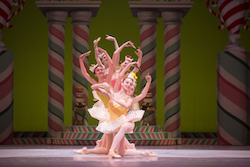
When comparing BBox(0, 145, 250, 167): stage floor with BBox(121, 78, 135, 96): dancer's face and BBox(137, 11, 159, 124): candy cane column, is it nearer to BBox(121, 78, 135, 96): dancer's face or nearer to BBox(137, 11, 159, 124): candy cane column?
BBox(121, 78, 135, 96): dancer's face

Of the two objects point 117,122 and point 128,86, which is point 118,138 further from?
point 128,86

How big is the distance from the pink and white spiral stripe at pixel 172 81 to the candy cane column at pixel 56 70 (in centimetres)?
248

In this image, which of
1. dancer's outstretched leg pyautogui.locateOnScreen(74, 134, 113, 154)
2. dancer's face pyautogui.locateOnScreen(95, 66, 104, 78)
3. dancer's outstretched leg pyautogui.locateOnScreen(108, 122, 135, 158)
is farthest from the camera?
dancer's face pyautogui.locateOnScreen(95, 66, 104, 78)

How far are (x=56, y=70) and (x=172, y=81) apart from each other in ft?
8.99

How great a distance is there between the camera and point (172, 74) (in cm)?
1028

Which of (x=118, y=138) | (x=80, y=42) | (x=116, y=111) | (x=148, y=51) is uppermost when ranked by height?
(x=80, y=42)

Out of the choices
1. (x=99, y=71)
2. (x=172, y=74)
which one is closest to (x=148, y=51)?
(x=172, y=74)

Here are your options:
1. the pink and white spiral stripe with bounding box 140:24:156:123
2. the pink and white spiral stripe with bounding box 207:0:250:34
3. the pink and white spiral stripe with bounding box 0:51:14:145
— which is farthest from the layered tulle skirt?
the pink and white spiral stripe with bounding box 207:0:250:34

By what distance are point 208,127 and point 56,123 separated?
453 cm

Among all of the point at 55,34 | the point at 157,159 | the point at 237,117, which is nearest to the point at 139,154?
the point at 157,159

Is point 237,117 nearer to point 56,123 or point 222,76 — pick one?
point 222,76

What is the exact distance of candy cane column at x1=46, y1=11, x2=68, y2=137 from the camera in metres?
10.3

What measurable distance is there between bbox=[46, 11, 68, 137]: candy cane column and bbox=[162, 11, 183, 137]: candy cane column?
2.46 meters

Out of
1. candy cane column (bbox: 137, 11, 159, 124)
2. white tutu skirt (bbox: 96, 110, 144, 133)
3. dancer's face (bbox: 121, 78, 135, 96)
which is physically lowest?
white tutu skirt (bbox: 96, 110, 144, 133)
